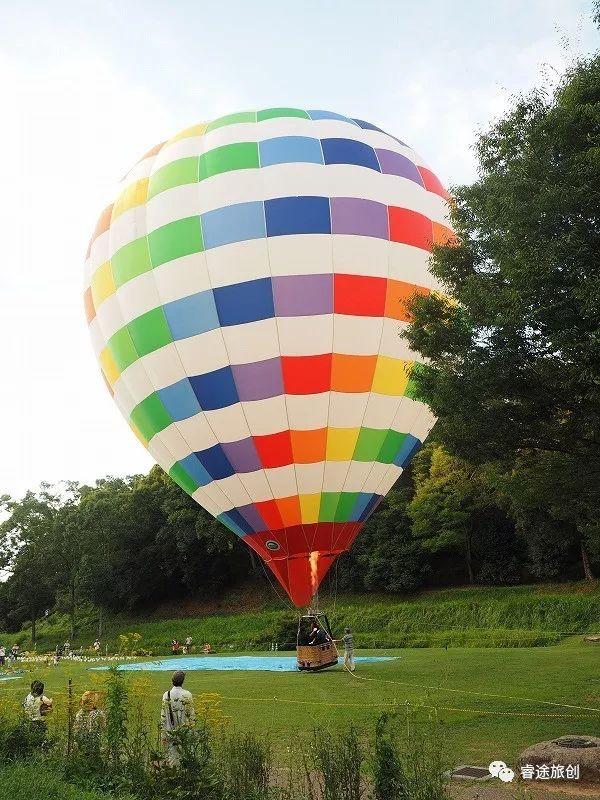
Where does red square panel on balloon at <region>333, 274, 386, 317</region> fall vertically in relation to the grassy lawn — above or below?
above

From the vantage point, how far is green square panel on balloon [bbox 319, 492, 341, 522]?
1544cm

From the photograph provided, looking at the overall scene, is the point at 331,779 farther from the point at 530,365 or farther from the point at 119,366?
the point at 119,366

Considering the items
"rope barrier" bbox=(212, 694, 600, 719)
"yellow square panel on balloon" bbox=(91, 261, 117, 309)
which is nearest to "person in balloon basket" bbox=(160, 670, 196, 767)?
"rope barrier" bbox=(212, 694, 600, 719)

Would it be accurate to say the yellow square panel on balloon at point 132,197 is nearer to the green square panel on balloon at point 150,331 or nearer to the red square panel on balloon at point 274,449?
the green square panel on balloon at point 150,331

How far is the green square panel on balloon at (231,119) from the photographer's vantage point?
16953 mm

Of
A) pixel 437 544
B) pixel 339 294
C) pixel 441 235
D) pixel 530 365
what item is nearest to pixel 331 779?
pixel 530 365

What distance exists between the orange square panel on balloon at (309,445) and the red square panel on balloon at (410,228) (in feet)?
15.3

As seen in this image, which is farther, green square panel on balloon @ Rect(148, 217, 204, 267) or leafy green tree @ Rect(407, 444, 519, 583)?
leafy green tree @ Rect(407, 444, 519, 583)

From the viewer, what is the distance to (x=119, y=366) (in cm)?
1678

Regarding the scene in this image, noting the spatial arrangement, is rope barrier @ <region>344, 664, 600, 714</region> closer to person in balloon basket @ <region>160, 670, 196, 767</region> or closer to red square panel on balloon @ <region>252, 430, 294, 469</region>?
red square panel on balloon @ <region>252, 430, 294, 469</region>

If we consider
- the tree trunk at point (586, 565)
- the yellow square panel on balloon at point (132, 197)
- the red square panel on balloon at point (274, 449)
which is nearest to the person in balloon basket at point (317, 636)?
the red square panel on balloon at point (274, 449)

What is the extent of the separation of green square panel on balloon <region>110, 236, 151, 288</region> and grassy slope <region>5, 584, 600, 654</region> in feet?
59.0

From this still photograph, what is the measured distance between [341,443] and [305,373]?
175 centimetres

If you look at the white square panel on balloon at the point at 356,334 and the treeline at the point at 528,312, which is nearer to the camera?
the treeline at the point at 528,312
